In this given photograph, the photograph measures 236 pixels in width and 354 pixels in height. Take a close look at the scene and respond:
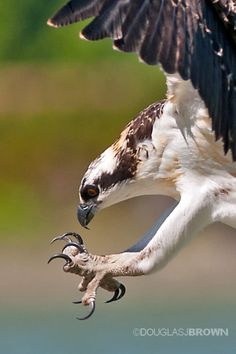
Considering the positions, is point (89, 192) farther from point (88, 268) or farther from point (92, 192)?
point (88, 268)

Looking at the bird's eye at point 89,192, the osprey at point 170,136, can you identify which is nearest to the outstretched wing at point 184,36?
the osprey at point 170,136

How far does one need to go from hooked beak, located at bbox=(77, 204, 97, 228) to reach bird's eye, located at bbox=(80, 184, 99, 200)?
0.02 metres

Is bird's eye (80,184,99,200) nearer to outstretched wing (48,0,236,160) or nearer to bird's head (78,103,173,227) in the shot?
bird's head (78,103,173,227)

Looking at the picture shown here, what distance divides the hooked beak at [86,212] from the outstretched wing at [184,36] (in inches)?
12.8

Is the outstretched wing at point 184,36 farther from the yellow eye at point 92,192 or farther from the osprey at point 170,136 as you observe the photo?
the yellow eye at point 92,192

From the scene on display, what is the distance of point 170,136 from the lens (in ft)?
7.25

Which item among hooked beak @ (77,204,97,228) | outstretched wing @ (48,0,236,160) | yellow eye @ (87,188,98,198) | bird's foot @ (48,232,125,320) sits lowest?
bird's foot @ (48,232,125,320)

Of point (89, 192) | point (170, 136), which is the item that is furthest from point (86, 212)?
point (170, 136)

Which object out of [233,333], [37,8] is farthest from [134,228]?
[37,8]

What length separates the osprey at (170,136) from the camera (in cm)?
195

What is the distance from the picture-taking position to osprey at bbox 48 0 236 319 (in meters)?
1.95

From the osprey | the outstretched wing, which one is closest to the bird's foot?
the osprey

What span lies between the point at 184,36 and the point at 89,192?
0.44 metres

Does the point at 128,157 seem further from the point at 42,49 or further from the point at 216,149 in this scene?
the point at 42,49
